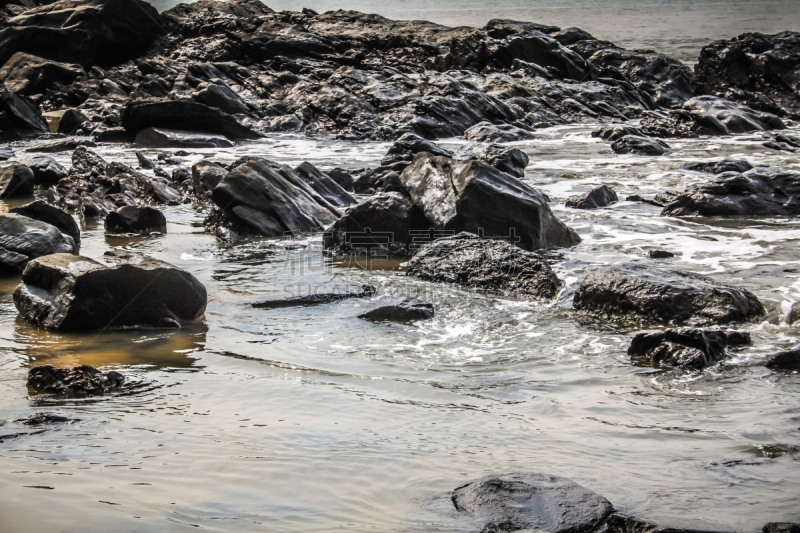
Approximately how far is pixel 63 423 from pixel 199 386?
886 millimetres

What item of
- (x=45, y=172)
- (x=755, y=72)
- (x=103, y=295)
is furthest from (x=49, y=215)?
(x=755, y=72)

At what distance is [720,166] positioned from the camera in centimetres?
1298

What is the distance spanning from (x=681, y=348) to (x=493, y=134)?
1446cm

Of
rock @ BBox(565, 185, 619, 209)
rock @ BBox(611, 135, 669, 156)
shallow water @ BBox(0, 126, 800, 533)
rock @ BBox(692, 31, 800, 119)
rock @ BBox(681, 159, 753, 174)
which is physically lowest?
shallow water @ BBox(0, 126, 800, 533)

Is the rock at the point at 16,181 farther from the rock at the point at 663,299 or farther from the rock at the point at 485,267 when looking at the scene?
the rock at the point at 663,299

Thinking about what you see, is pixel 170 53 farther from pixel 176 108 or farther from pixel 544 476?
pixel 544 476

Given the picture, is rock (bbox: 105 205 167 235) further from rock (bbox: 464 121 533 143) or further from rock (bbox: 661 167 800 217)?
rock (bbox: 464 121 533 143)

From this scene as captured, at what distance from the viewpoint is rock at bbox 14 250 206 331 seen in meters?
5.12

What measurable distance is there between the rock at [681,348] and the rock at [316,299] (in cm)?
247

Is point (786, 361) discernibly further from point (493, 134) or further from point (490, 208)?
point (493, 134)

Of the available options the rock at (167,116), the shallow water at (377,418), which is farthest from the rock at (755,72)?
the shallow water at (377,418)

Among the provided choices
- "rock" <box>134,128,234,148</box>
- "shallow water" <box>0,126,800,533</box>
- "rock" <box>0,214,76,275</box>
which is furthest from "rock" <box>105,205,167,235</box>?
"rock" <box>134,128,234,148</box>

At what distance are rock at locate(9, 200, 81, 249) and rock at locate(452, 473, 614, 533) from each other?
6226 millimetres

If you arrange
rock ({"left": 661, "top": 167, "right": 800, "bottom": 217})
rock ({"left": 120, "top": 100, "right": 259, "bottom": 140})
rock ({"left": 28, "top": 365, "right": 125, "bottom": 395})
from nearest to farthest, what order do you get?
rock ({"left": 28, "top": 365, "right": 125, "bottom": 395}), rock ({"left": 661, "top": 167, "right": 800, "bottom": 217}), rock ({"left": 120, "top": 100, "right": 259, "bottom": 140})
